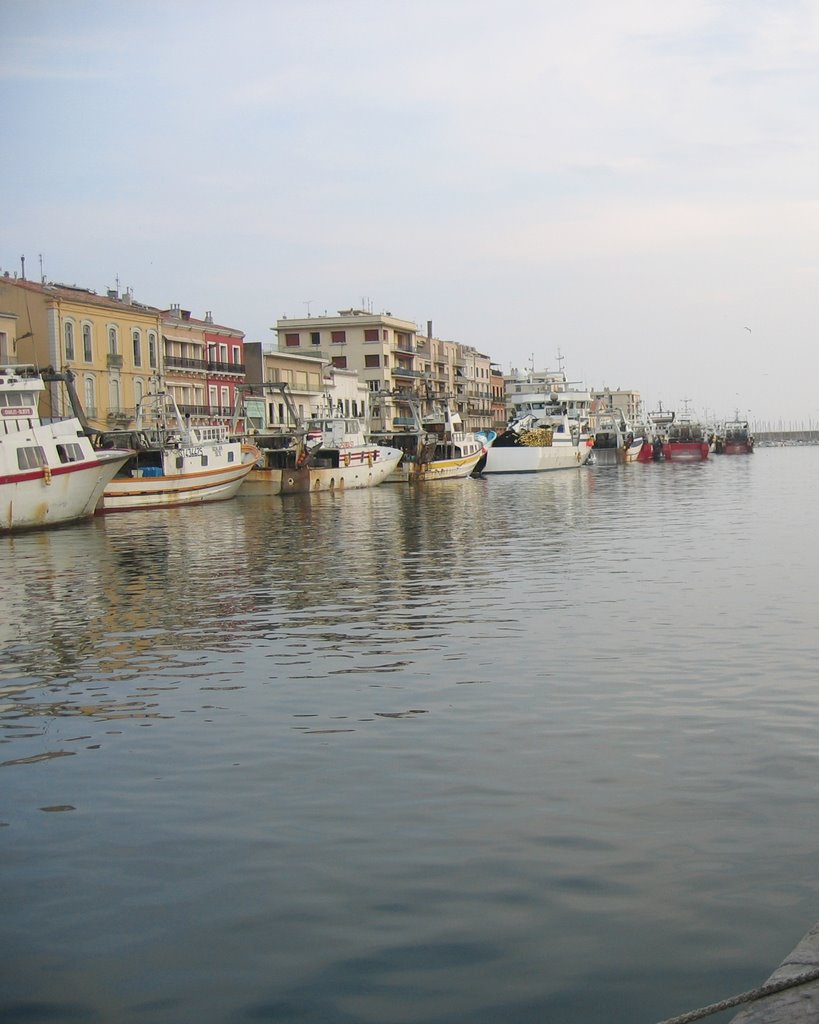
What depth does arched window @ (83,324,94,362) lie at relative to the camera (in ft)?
237

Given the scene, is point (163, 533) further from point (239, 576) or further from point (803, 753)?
point (803, 753)

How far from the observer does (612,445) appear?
131 metres

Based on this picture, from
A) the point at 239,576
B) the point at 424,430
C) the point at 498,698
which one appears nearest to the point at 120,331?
the point at 424,430

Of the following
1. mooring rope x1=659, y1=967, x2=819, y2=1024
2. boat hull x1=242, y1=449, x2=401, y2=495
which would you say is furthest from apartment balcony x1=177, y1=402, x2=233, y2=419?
mooring rope x1=659, y1=967, x2=819, y2=1024

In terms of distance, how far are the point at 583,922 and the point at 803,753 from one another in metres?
4.00

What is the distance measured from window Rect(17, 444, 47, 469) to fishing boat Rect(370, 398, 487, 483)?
38.6 meters

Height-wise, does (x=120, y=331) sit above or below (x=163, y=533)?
above

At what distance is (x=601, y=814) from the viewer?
9133 millimetres

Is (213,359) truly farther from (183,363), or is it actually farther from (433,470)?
(433,470)

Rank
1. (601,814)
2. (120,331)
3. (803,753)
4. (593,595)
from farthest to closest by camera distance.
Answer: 1. (120,331)
2. (593,595)
3. (803,753)
4. (601,814)

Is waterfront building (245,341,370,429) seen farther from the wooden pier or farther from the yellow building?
the wooden pier

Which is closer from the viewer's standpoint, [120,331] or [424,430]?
[120,331]

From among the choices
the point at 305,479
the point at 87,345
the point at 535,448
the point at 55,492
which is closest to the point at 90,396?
the point at 87,345

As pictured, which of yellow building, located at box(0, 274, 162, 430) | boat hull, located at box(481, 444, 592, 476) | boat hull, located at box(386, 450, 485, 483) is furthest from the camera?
boat hull, located at box(481, 444, 592, 476)
